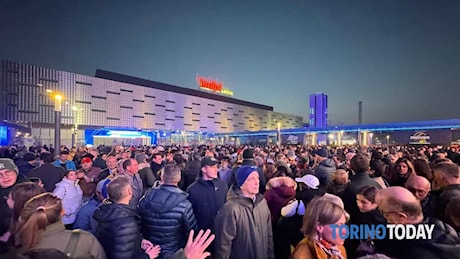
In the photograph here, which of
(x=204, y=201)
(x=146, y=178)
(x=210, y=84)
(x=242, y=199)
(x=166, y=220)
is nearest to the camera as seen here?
(x=242, y=199)

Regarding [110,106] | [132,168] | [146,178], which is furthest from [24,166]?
[110,106]

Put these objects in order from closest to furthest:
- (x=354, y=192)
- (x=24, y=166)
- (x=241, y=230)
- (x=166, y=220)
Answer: (x=241, y=230) < (x=166, y=220) < (x=354, y=192) < (x=24, y=166)

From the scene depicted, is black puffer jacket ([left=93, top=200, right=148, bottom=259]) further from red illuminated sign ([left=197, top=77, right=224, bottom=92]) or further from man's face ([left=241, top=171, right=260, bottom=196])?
red illuminated sign ([left=197, top=77, right=224, bottom=92])

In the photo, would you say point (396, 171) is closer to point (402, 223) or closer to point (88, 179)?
point (402, 223)

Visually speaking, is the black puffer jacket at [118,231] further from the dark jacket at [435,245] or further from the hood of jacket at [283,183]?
the dark jacket at [435,245]

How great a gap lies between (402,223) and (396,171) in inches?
137

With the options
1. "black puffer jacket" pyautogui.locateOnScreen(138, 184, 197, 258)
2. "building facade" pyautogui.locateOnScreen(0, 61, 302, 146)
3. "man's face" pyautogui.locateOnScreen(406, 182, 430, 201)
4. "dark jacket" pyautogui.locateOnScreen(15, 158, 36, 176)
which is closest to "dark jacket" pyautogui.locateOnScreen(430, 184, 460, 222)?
"man's face" pyautogui.locateOnScreen(406, 182, 430, 201)

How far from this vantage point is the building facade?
57.0 m

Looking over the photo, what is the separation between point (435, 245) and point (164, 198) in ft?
8.67

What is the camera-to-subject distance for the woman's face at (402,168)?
5.46 m

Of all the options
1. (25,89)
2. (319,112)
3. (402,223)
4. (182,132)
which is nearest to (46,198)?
(402,223)

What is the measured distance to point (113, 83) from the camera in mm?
74938

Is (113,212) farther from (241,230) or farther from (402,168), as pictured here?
(402,168)

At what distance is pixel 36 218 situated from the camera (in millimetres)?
2387
